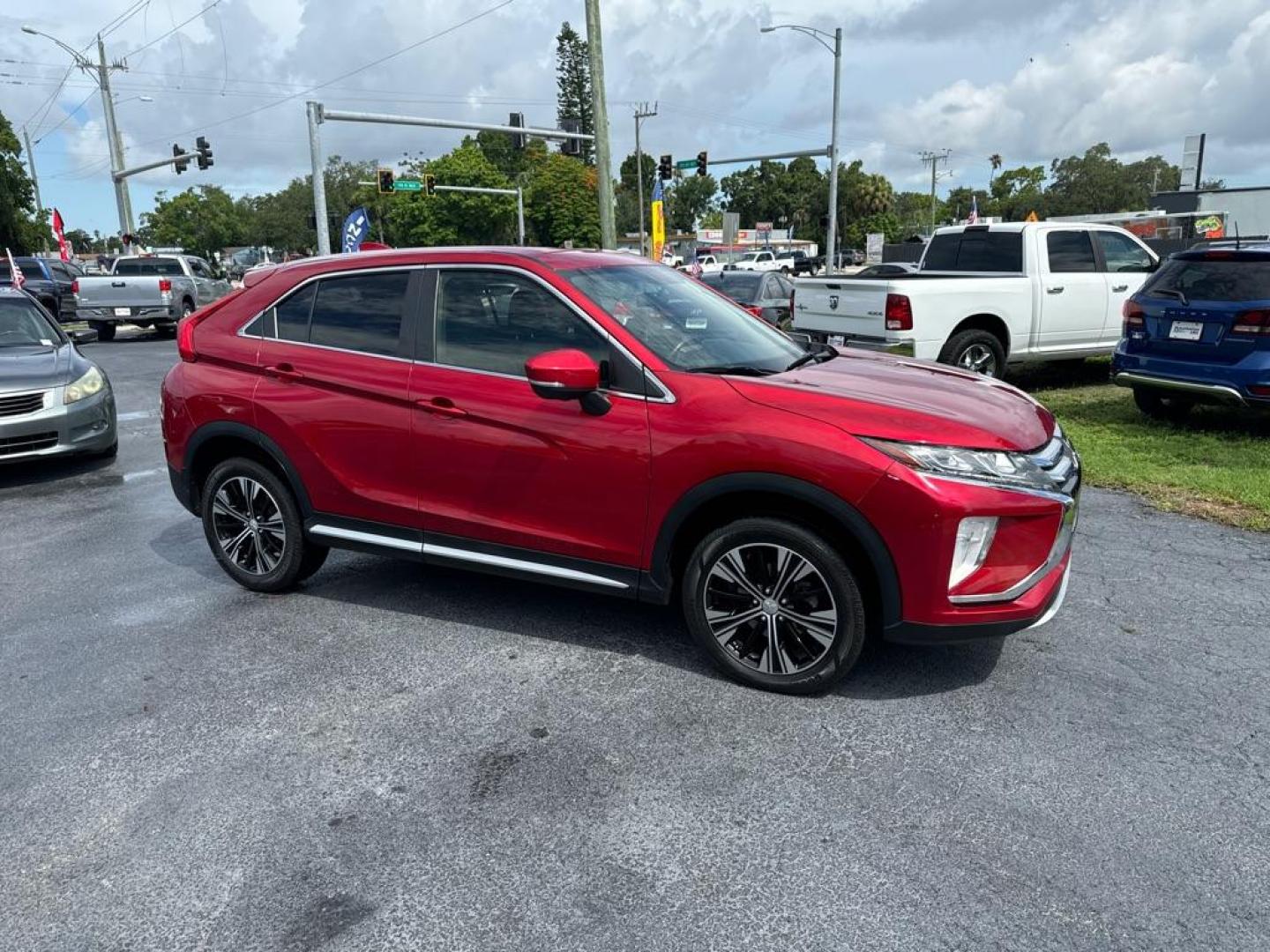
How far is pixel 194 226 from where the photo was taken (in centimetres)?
11938

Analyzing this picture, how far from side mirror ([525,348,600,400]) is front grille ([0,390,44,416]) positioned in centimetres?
598

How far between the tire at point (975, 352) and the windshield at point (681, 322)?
5.85 metres

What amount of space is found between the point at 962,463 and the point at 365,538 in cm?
289

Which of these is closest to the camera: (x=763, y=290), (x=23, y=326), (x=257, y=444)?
(x=257, y=444)

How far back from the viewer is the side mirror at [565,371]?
367cm

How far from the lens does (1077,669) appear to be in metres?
3.99

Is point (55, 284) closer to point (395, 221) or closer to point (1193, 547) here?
point (1193, 547)

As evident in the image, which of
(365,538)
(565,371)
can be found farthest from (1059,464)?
(365,538)

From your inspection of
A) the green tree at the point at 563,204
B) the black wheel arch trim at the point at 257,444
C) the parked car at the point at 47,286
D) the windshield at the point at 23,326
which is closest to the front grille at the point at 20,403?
the windshield at the point at 23,326

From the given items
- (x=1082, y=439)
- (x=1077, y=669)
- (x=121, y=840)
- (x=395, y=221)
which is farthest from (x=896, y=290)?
(x=395, y=221)

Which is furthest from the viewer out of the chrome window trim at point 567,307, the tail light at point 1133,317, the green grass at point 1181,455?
the tail light at point 1133,317

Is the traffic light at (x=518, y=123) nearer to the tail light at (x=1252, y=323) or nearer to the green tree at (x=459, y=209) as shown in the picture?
the tail light at (x=1252, y=323)

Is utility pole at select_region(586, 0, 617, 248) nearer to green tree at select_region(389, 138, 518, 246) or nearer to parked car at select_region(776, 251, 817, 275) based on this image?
parked car at select_region(776, 251, 817, 275)

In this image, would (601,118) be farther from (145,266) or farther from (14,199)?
(14,199)
